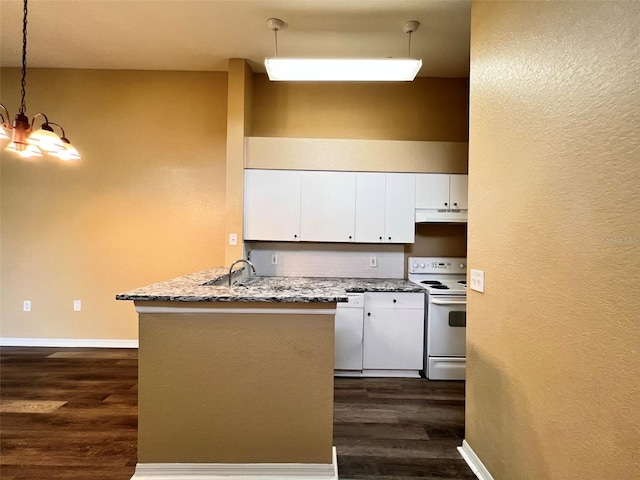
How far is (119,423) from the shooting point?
218 centimetres

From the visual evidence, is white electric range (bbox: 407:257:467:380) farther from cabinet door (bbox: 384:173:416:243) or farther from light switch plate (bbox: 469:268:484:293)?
light switch plate (bbox: 469:268:484:293)

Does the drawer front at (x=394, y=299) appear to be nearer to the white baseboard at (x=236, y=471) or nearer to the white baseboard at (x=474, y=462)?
the white baseboard at (x=474, y=462)

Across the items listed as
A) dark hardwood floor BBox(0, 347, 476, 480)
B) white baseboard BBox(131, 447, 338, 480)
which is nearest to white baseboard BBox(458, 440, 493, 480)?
dark hardwood floor BBox(0, 347, 476, 480)

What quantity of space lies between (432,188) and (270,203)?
1.65 metres

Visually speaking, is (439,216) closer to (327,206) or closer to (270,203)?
(327,206)

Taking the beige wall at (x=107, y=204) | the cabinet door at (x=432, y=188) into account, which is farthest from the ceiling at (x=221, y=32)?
the cabinet door at (x=432, y=188)

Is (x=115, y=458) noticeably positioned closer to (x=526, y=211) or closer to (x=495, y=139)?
(x=526, y=211)

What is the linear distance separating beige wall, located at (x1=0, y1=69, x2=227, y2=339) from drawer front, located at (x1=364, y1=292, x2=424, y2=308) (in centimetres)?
175

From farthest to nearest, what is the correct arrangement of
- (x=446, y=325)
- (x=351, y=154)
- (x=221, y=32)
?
1. (x=351, y=154)
2. (x=446, y=325)
3. (x=221, y=32)

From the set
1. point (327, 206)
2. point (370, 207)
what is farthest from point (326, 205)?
point (370, 207)

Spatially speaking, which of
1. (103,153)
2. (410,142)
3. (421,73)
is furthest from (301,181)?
(103,153)

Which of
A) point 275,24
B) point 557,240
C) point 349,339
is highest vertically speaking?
point 275,24

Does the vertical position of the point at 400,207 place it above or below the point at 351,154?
below

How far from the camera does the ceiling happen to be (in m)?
2.41
